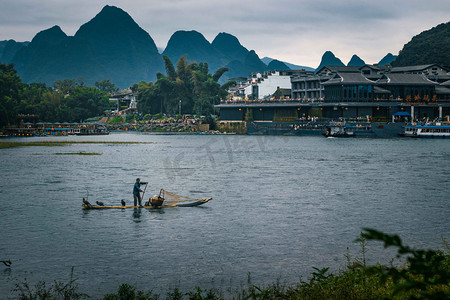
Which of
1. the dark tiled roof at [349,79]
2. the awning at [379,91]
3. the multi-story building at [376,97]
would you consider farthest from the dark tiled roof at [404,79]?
the dark tiled roof at [349,79]

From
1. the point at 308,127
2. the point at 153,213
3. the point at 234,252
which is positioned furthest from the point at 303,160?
the point at 308,127

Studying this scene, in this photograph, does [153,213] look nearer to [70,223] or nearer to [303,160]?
[70,223]

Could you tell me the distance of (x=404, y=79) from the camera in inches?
6978

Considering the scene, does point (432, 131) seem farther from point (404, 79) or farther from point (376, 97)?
point (404, 79)

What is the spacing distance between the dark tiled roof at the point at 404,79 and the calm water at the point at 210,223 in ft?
342

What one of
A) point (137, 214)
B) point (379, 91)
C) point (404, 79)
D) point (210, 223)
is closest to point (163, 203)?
point (137, 214)

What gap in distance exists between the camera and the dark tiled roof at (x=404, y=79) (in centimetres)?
A: 17425

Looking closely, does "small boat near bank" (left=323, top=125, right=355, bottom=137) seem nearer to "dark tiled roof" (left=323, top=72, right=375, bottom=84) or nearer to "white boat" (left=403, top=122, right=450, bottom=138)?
"dark tiled roof" (left=323, top=72, right=375, bottom=84)

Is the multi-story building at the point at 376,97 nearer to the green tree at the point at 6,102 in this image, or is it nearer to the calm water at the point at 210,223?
the green tree at the point at 6,102

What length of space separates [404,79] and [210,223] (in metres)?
156

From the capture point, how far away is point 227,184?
60375 millimetres

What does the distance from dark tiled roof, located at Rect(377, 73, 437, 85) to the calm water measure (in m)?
104

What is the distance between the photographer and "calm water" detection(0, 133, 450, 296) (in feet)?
84.0

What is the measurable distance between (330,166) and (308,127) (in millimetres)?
96999
